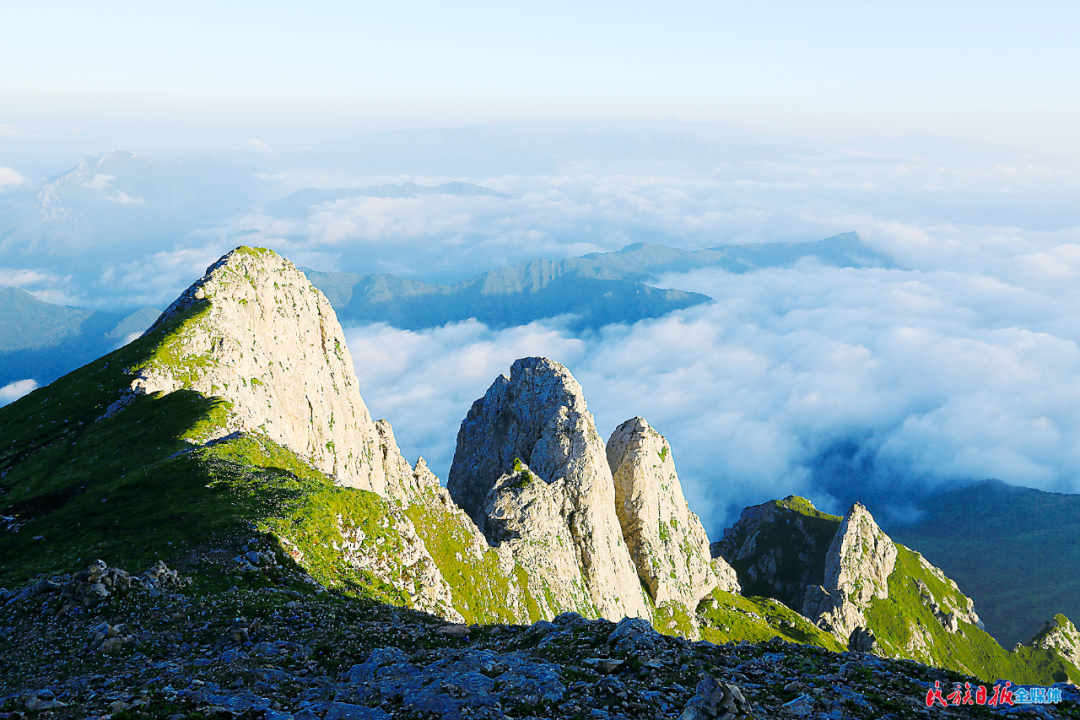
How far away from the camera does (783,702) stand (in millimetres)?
22594

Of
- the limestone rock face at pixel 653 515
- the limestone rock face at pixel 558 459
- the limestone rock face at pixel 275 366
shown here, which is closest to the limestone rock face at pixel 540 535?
the limestone rock face at pixel 558 459

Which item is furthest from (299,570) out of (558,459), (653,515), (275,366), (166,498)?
(653,515)

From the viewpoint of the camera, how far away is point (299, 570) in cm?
3809

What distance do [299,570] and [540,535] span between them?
52.9 meters

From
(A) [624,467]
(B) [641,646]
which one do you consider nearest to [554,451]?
(A) [624,467]

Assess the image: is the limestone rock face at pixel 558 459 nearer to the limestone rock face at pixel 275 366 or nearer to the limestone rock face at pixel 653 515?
the limestone rock face at pixel 653 515

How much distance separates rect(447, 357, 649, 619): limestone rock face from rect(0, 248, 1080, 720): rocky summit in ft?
1.85

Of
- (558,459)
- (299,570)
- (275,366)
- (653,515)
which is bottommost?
(653,515)

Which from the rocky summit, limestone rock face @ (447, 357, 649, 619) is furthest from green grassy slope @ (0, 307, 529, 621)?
limestone rock face @ (447, 357, 649, 619)

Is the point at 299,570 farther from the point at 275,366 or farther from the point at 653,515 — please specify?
the point at 653,515

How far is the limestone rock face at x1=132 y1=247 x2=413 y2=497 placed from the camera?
2702 inches

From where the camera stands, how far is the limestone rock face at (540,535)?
80312 mm

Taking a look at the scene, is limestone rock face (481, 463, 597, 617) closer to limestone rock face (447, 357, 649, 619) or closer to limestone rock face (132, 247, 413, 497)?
limestone rock face (447, 357, 649, 619)

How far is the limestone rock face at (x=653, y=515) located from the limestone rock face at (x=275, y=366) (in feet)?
147
